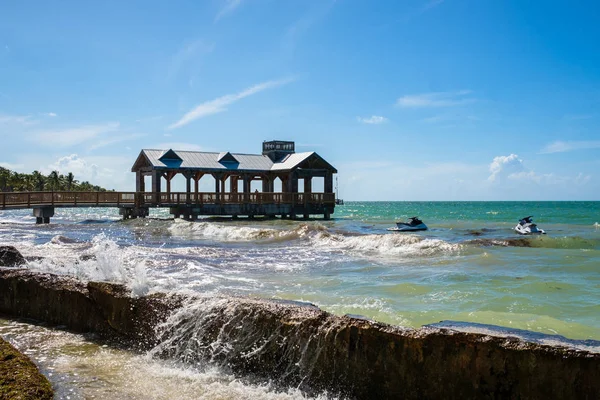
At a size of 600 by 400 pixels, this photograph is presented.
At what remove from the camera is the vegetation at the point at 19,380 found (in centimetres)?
456

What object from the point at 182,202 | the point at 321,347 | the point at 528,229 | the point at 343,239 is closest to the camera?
the point at 321,347

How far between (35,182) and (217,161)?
84.3m

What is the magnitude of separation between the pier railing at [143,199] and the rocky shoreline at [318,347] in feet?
113

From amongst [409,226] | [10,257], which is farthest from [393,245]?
[409,226]

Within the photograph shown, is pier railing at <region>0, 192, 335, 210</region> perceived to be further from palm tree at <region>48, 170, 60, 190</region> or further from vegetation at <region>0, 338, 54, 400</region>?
palm tree at <region>48, 170, 60, 190</region>

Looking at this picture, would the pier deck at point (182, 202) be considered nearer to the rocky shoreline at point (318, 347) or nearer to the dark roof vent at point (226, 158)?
the dark roof vent at point (226, 158)

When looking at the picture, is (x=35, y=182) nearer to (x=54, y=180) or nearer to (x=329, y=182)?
(x=54, y=180)

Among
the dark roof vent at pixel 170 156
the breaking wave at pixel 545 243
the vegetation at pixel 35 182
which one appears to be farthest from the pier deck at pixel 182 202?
the vegetation at pixel 35 182

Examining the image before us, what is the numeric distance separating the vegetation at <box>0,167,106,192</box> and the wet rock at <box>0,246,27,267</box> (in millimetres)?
101480

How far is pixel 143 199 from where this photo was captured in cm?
4344

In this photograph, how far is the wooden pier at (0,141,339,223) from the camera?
41781 millimetres

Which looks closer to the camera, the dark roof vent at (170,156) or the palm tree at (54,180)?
the dark roof vent at (170,156)

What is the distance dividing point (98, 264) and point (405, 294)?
5.94 metres

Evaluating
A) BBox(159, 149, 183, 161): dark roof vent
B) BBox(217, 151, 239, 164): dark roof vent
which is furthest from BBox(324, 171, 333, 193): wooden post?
BBox(159, 149, 183, 161): dark roof vent
